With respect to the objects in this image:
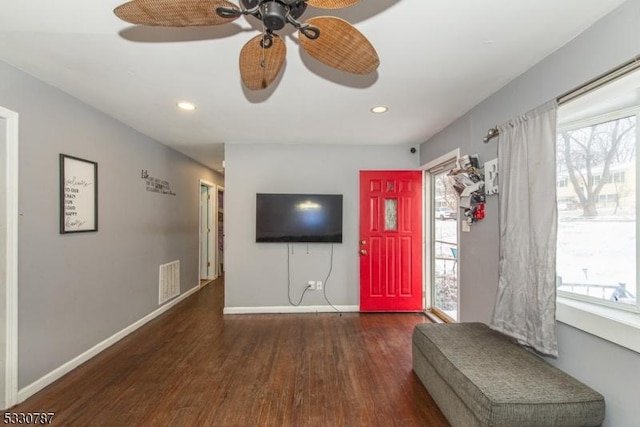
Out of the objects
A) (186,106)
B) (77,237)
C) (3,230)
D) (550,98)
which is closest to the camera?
(550,98)

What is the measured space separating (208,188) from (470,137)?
196 inches

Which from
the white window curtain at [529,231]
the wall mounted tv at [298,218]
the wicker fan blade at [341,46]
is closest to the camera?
the wicker fan blade at [341,46]

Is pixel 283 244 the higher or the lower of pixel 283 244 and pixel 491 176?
the lower

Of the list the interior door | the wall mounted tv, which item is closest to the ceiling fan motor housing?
the wall mounted tv

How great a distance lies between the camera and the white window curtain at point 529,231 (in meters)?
1.74

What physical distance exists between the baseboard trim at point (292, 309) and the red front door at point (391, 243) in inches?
8.2

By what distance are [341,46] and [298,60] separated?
0.78m

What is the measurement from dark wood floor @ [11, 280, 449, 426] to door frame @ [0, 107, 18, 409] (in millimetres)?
210

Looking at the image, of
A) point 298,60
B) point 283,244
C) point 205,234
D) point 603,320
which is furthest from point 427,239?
point 205,234

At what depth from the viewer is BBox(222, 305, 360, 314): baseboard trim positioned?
3990mm

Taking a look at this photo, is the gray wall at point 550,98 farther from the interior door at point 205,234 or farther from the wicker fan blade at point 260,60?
the interior door at point 205,234

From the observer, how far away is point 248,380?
2381 mm

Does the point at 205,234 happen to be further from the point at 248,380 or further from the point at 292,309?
the point at 248,380

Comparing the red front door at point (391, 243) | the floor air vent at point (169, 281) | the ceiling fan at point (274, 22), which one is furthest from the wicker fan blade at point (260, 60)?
the floor air vent at point (169, 281)
